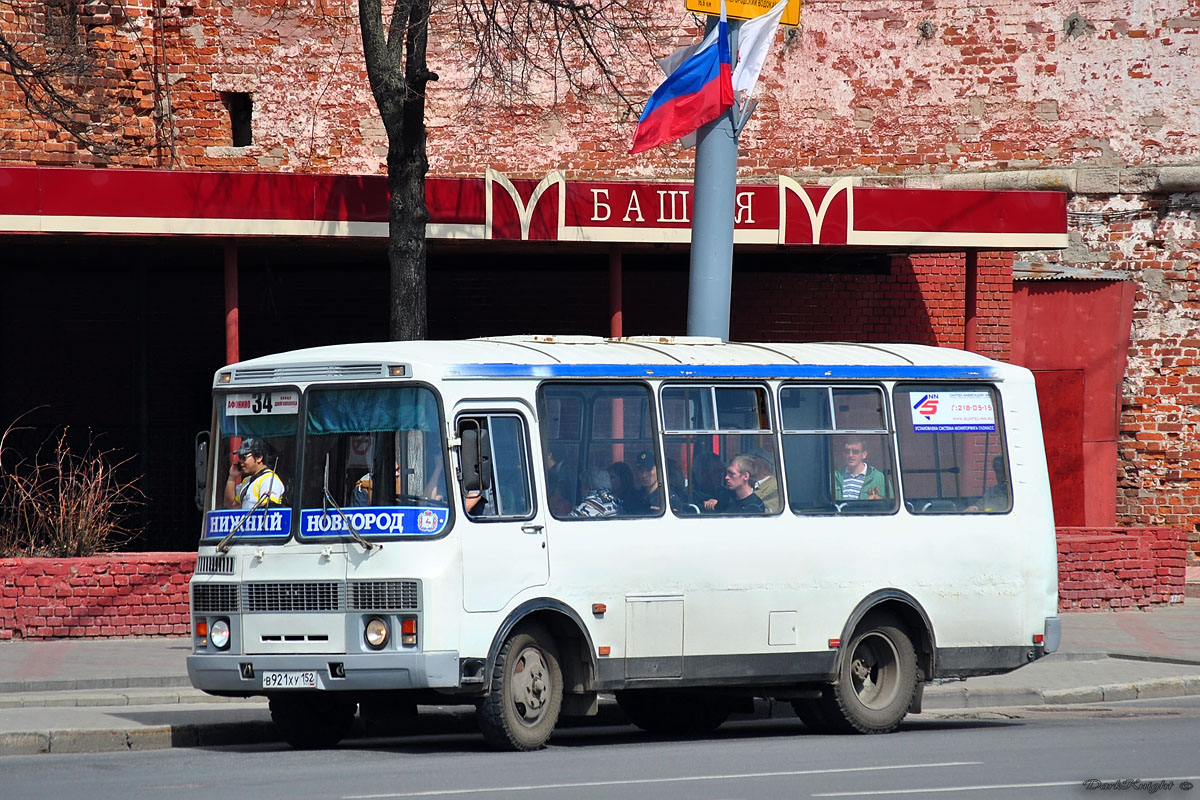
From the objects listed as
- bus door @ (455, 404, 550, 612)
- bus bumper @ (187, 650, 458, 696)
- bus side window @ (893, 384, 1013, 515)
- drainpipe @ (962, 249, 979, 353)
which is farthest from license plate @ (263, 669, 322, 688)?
drainpipe @ (962, 249, 979, 353)

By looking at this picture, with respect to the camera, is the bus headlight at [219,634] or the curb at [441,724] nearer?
the bus headlight at [219,634]

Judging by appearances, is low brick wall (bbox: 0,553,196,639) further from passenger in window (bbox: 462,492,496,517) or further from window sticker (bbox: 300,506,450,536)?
passenger in window (bbox: 462,492,496,517)

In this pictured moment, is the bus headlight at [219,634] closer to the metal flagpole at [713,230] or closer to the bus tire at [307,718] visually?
the bus tire at [307,718]

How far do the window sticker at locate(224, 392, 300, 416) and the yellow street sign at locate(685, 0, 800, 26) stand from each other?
5.86 meters

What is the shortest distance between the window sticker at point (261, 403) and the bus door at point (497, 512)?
1.12 metres

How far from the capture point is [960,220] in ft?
67.3

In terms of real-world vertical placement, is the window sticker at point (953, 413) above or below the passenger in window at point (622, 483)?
above

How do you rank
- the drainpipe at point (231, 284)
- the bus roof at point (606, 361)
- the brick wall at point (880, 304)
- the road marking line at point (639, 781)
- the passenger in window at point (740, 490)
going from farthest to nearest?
the brick wall at point (880, 304)
the drainpipe at point (231, 284)
the passenger in window at point (740, 490)
the bus roof at point (606, 361)
the road marking line at point (639, 781)

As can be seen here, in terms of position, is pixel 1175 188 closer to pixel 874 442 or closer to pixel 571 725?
pixel 874 442

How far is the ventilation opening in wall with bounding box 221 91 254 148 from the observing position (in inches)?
904

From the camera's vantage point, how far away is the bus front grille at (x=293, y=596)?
10570 mm

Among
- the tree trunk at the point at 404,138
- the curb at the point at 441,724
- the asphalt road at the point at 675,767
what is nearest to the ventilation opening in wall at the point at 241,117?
the tree trunk at the point at 404,138

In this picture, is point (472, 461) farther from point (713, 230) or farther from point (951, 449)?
point (713, 230)

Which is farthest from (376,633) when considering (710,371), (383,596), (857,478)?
(857,478)
